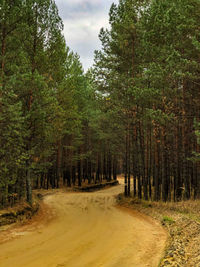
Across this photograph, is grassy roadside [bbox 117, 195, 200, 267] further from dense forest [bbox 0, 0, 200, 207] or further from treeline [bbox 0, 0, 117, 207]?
treeline [bbox 0, 0, 117, 207]

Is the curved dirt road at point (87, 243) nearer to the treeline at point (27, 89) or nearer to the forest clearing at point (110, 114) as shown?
the forest clearing at point (110, 114)

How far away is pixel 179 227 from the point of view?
31.0 feet

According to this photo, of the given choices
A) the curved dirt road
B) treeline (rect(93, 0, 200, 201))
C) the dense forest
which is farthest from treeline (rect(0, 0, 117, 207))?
treeline (rect(93, 0, 200, 201))

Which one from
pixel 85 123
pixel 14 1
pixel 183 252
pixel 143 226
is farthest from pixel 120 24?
pixel 85 123

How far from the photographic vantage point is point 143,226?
10.5 meters

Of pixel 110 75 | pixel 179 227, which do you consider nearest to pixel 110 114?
pixel 110 75

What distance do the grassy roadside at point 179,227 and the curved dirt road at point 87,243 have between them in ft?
1.28

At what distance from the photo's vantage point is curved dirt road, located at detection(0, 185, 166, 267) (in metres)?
6.23

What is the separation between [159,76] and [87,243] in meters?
10.2

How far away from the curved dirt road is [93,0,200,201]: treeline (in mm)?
4994

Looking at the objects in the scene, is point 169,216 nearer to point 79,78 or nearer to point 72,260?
point 72,260

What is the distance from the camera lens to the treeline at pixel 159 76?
13906mm

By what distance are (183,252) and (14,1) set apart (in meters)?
13.4

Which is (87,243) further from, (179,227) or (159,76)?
(159,76)
